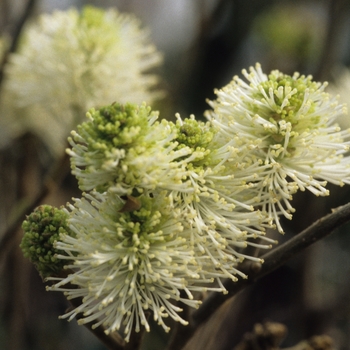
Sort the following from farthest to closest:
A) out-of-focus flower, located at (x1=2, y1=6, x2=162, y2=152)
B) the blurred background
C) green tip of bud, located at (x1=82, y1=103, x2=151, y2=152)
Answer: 1. the blurred background
2. out-of-focus flower, located at (x1=2, y1=6, x2=162, y2=152)
3. green tip of bud, located at (x1=82, y1=103, x2=151, y2=152)

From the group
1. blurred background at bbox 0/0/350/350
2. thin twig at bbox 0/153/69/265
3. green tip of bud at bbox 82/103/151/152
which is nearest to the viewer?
green tip of bud at bbox 82/103/151/152

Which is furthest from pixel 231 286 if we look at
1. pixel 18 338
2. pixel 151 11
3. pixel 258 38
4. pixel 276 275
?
pixel 151 11

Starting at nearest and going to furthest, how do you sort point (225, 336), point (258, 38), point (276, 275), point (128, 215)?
point (128, 215)
point (225, 336)
point (276, 275)
point (258, 38)

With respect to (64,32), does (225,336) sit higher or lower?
lower

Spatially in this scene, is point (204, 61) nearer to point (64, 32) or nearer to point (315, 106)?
point (64, 32)

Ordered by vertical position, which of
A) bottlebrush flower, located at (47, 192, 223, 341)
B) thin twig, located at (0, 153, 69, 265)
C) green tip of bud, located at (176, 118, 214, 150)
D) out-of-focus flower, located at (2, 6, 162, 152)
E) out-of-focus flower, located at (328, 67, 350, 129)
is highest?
out-of-focus flower, located at (2, 6, 162, 152)

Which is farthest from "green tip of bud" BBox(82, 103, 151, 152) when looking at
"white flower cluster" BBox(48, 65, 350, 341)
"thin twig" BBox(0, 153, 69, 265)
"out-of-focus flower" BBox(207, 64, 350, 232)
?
"thin twig" BBox(0, 153, 69, 265)

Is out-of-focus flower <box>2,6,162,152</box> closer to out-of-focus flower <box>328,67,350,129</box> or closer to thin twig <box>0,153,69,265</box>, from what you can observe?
thin twig <box>0,153,69,265</box>
